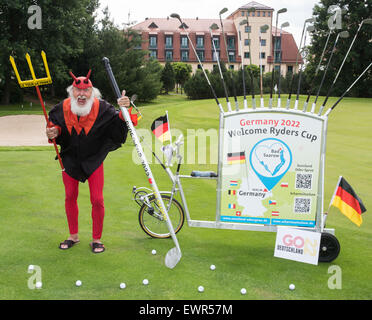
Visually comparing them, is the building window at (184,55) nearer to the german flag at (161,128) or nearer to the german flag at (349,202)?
the german flag at (161,128)

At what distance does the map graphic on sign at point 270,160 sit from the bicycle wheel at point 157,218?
115 cm

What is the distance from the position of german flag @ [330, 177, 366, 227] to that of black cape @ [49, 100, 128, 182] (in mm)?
2613

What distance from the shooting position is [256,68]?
4828 cm

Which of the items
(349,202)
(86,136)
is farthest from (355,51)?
(86,136)

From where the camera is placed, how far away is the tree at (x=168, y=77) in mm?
46938

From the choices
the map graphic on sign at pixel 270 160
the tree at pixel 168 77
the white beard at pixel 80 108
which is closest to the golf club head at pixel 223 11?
the map graphic on sign at pixel 270 160

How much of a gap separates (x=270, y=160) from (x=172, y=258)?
5.05ft

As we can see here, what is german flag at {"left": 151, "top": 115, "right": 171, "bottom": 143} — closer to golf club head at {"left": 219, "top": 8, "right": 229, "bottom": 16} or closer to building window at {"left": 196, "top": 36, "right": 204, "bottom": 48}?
golf club head at {"left": 219, "top": 8, "right": 229, "bottom": 16}

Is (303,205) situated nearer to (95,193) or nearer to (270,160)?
(270,160)

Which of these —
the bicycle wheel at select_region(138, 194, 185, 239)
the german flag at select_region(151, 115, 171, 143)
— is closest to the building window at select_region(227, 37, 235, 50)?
the german flag at select_region(151, 115, 171, 143)

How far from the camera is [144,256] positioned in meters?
4.71

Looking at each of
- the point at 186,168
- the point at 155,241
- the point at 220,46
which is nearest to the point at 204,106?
the point at 186,168

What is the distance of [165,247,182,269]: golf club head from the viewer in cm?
439
